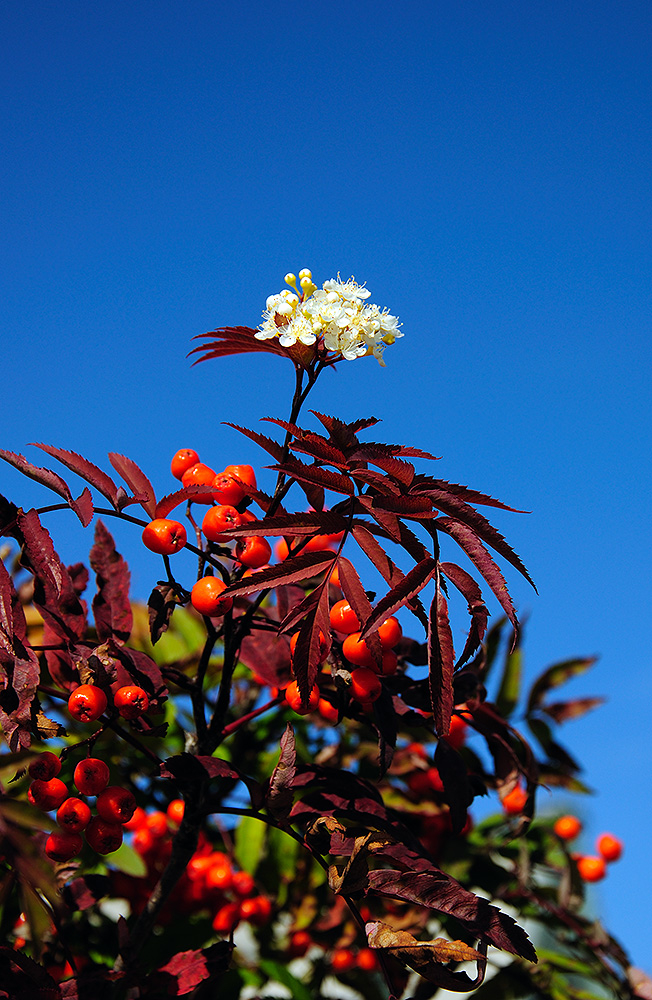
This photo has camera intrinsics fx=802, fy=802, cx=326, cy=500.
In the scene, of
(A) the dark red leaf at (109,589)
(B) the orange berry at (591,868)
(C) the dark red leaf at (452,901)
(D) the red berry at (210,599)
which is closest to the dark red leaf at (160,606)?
(D) the red berry at (210,599)

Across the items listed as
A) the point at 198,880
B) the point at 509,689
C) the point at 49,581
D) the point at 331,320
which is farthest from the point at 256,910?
the point at 331,320

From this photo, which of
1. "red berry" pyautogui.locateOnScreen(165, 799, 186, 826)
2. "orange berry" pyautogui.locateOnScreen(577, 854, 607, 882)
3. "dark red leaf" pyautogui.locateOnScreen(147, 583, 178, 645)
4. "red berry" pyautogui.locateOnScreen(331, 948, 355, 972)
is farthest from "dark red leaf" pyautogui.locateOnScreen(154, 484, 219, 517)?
"orange berry" pyautogui.locateOnScreen(577, 854, 607, 882)

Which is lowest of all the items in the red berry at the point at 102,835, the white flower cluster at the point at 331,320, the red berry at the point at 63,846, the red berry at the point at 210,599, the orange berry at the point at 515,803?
the red berry at the point at 63,846

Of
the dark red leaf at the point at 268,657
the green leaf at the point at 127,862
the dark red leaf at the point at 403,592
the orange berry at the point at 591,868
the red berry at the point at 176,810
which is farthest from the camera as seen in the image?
the orange berry at the point at 591,868

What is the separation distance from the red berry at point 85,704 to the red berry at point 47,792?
0.39 ft

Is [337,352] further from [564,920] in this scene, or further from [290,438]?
[564,920]

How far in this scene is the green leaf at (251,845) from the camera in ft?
7.82

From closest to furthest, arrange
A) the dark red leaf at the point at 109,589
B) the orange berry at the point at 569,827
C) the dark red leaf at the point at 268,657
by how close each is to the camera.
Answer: the dark red leaf at the point at 109,589
the dark red leaf at the point at 268,657
the orange berry at the point at 569,827

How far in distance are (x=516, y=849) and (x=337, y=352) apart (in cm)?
172

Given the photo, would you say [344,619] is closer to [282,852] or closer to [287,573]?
[287,573]

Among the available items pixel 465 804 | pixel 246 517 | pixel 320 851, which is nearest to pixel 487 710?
pixel 465 804

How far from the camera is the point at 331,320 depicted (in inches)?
52.4

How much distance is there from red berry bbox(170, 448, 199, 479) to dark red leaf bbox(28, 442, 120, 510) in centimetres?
14

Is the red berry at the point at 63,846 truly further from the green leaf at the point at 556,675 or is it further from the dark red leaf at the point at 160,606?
the green leaf at the point at 556,675
